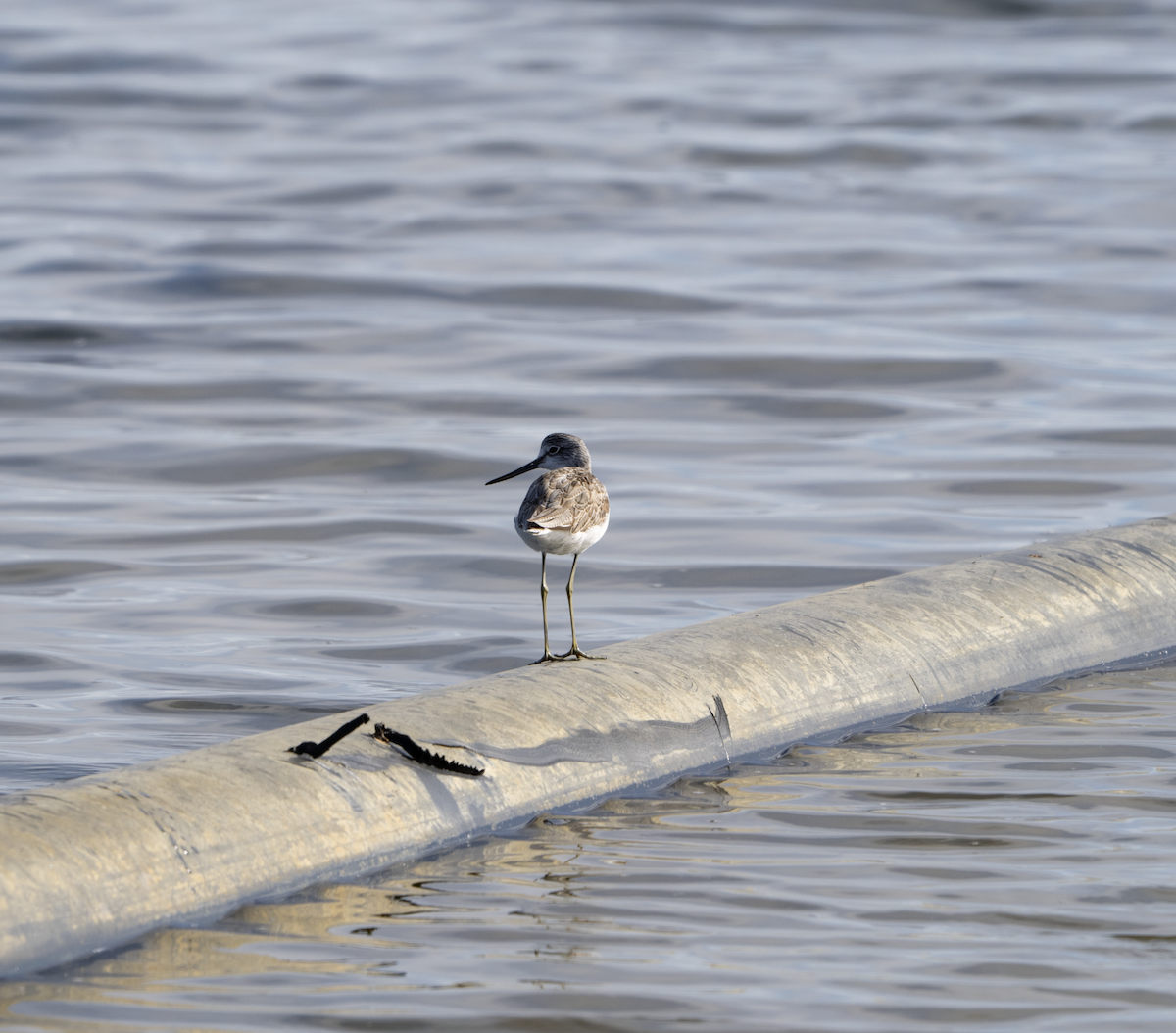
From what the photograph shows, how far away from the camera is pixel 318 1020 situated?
3707 mm

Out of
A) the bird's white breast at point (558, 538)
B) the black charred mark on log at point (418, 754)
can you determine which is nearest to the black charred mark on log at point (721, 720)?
the bird's white breast at point (558, 538)

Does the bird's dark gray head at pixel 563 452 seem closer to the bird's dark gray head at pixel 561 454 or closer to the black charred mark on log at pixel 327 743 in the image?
the bird's dark gray head at pixel 561 454

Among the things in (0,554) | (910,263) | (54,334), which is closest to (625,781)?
(0,554)

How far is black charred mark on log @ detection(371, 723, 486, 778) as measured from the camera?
4.73 metres

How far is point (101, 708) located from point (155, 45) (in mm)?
26669

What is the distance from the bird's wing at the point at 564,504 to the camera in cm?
541

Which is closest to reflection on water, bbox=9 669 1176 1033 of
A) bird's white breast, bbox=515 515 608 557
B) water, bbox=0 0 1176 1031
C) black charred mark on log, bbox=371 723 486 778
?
water, bbox=0 0 1176 1031

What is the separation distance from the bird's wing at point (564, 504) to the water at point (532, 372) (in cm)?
84

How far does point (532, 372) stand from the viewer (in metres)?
13.0

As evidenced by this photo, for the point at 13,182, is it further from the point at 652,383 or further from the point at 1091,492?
the point at 1091,492

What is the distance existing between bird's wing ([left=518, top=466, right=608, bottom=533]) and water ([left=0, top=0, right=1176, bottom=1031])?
0.84 m

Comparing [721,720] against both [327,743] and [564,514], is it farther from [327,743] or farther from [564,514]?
[327,743]

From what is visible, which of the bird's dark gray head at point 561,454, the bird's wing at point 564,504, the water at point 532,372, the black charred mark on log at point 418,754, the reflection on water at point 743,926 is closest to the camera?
the reflection on water at point 743,926

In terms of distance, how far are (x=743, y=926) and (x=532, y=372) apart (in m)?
9.01
